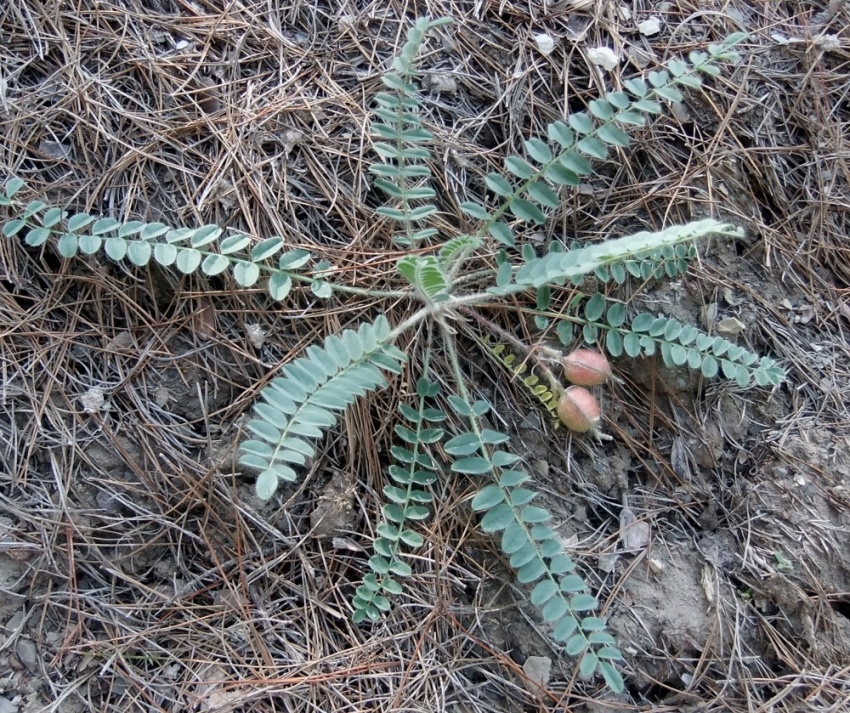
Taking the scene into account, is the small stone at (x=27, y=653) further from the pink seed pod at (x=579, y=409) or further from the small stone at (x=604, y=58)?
the small stone at (x=604, y=58)

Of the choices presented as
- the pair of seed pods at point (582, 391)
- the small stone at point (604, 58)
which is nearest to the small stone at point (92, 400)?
the pair of seed pods at point (582, 391)

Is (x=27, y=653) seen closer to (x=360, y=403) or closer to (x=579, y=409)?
(x=360, y=403)

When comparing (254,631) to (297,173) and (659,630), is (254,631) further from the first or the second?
(297,173)

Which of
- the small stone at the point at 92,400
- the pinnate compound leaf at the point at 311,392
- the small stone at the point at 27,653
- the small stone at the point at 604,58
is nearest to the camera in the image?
the pinnate compound leaf at the point at 311,392

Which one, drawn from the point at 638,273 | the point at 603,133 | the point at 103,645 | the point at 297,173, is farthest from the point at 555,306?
the point at 103,645

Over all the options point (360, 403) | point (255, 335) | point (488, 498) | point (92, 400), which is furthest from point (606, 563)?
point (92, 400)

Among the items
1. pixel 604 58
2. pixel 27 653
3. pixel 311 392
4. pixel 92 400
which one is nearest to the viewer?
pixel 311 392

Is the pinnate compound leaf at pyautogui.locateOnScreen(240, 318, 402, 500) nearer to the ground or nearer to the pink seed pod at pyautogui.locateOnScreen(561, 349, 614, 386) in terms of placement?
the ground
